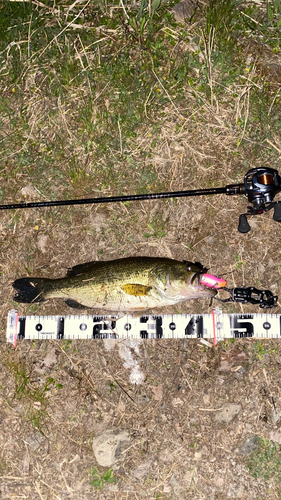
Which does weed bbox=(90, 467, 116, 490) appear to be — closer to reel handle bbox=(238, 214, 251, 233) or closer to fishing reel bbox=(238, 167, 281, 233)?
reel handle bbox=(238, 214, 251, 233)

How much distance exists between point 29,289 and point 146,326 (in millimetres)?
1564

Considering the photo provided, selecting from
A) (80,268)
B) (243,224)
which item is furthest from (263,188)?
(80,268)

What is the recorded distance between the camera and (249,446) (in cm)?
470

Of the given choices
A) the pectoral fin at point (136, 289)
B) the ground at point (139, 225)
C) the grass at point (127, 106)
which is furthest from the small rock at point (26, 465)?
the pectoral fin at point (136, 289)

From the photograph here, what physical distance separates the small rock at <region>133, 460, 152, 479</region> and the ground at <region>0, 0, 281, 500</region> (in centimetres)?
2

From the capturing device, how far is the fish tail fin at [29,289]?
488 cm

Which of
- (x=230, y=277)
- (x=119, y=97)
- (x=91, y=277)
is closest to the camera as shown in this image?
(x=91, y=277)

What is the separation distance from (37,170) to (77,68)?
4.96ft

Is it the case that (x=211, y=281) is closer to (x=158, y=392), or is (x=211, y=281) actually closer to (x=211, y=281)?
(x=211, y=281)

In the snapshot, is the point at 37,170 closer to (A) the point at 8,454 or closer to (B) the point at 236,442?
(A) the point at 8,454

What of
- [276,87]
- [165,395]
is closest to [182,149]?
[276,87]

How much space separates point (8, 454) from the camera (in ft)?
16.5

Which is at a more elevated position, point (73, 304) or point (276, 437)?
point (73, 304)

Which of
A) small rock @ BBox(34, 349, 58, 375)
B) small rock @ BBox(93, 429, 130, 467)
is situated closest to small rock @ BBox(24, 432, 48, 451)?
small rock @ BBox(93, 429, 130, 467)
